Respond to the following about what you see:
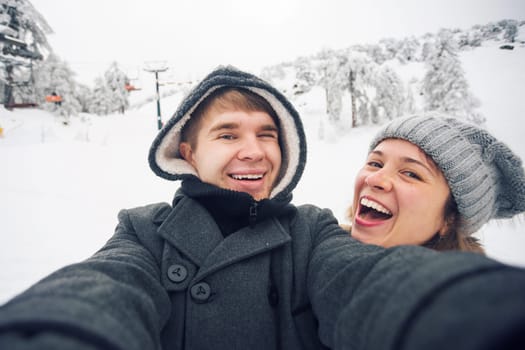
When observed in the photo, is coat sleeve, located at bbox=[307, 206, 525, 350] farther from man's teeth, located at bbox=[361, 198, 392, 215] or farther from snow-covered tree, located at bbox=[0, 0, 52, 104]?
snow-covered tree, located at bbox=[0, 0, 52, 104]

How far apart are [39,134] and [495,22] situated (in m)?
39.3

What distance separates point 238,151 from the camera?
168 centimetres

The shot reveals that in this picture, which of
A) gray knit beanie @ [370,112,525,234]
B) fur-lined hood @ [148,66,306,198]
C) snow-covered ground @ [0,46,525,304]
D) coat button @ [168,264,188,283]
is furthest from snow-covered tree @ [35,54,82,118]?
gray knit beanie @ [370,112,525,234]

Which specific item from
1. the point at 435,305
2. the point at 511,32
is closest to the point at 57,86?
the point at 435,305

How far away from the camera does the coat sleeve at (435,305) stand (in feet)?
1.40

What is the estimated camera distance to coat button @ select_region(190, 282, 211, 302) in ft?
4.19

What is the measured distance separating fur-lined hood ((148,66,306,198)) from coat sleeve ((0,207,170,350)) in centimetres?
77

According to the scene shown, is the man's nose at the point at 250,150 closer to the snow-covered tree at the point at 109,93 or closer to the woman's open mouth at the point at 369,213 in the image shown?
the woman's open mouth at the point at 369,213

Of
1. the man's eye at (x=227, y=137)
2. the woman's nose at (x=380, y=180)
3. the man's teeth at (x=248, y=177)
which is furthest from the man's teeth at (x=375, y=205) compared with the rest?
the man's eye at (x=227, y=137)

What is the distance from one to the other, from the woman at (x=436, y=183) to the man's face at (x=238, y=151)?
2.33 ft

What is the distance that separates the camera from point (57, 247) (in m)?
3.68

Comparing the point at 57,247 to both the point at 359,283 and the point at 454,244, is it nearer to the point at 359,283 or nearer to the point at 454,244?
the point at 359,283

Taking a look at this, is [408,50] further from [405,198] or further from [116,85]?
[405,198]

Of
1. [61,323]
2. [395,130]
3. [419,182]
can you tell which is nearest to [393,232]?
[419,182]
